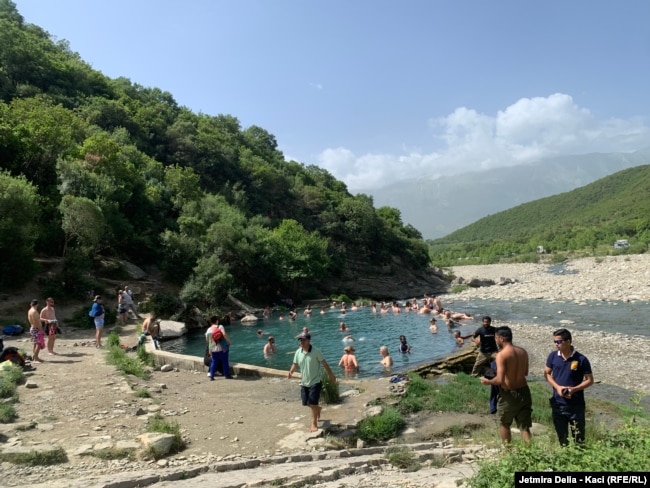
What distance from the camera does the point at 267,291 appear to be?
4431 cm

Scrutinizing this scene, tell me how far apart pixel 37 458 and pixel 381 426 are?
569 cm

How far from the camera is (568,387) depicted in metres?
5.79

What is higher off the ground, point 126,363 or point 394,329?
point 126,363

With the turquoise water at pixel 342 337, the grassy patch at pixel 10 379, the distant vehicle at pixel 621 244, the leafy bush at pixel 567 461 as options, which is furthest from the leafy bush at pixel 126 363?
the distant vehicle at pixel 621 244

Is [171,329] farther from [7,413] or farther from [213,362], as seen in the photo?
[7,413]

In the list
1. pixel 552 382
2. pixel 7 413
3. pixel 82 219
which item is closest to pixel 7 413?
pixel 7 413

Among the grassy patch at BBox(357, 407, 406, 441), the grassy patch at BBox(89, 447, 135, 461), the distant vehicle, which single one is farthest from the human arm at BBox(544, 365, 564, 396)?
the distant vehicle

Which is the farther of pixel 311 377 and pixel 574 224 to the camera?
pixel 574 224

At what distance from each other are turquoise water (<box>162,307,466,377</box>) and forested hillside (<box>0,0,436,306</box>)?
22.3ft

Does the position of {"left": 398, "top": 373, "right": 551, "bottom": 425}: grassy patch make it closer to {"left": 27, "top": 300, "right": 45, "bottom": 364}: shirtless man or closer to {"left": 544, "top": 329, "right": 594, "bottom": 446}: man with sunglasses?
{"left": 544, "top": 329, "right": 594, "bottom": 446}: man with sunglasses

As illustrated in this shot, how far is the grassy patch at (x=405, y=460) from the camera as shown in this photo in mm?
6160

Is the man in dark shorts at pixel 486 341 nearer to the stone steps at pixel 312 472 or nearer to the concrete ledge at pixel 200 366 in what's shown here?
the stone steps at pixel 312 472

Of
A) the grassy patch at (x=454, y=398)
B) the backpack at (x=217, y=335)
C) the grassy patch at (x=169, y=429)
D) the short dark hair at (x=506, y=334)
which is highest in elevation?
the short dark hair at (x=506, y=334)

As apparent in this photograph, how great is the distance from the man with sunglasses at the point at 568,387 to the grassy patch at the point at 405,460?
205 centimetres
